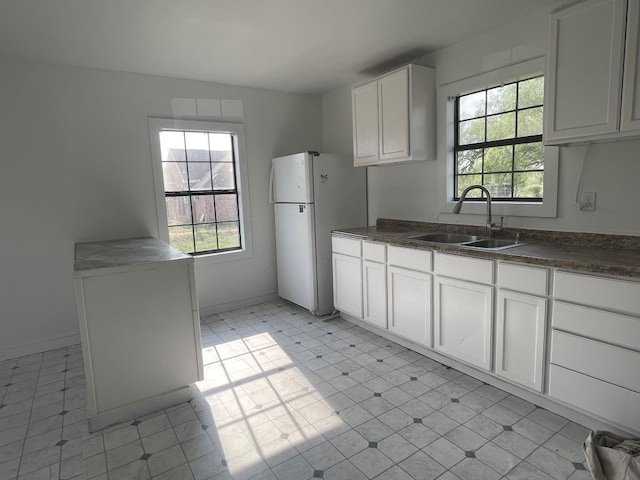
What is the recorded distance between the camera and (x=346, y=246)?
140 inches

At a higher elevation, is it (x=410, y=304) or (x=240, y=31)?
(x=240, y=31)

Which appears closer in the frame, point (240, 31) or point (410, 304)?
point (240, 31)

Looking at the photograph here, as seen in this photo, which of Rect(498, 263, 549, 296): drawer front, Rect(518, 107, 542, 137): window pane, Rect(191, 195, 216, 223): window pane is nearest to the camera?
Rect(498, 263, 549, 296): drawer front

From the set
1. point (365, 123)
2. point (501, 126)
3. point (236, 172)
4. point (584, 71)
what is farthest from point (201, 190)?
point (584, 71)

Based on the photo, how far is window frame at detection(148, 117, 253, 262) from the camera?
3.69 meters

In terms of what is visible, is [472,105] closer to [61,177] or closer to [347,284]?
[347,284]

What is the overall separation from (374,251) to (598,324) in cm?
165

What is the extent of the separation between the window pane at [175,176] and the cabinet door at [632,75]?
357 centimetres

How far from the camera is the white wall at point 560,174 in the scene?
2.28 m

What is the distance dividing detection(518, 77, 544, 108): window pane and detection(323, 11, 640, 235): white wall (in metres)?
0.17

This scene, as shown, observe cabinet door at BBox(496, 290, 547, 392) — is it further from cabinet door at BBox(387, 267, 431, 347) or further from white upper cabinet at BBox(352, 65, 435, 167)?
white upper cabinet at BBox(352, 65, 435, 167)

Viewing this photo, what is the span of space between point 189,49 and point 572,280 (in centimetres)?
308

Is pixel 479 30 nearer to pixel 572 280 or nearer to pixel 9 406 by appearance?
pixel 572 280

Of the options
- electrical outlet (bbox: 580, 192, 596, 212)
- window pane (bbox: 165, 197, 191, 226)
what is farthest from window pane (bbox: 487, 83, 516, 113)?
window pane (bbox: 165, 197, 191, 226)
